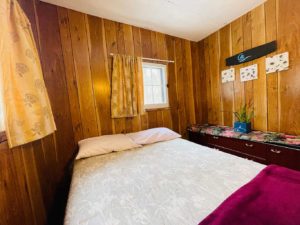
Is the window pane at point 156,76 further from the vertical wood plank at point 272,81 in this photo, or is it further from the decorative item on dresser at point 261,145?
the vertical wood plank at point 272,81

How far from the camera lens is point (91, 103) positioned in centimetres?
202

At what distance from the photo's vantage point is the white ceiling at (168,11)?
70.0 inches

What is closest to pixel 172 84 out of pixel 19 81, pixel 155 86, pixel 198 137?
pixel 155 86

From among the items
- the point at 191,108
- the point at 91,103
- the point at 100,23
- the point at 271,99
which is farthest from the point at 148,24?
Result: the point at 271,99

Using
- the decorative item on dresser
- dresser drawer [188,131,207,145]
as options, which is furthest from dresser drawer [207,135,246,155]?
dresser drawer [188,131,207,145]

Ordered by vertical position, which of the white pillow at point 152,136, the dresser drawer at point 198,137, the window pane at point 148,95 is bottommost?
the dresser drawer at point 198,137

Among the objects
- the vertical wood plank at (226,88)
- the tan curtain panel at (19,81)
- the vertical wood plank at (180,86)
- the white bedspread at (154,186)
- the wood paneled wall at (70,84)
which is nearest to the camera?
the white bedspread at (154,186)

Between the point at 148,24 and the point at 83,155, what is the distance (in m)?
2.08

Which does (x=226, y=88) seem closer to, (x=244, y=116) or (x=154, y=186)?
(x=244, y=116)

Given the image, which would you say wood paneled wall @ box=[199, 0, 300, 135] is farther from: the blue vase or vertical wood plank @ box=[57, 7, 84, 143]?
vertical wood plank @ box=[57, 7, 84, 143]

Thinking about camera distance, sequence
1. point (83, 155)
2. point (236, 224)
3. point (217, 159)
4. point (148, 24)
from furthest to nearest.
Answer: point (148, 24) → point (83, 155) → point (217, 159) → point (236, 224)

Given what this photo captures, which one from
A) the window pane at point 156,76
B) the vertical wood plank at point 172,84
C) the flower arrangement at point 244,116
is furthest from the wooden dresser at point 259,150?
the window pane at point 156,76

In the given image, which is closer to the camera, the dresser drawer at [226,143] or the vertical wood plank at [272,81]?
the vertical wood plank at [272,81]

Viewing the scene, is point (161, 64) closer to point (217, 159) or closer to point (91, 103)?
point (91, 103)
